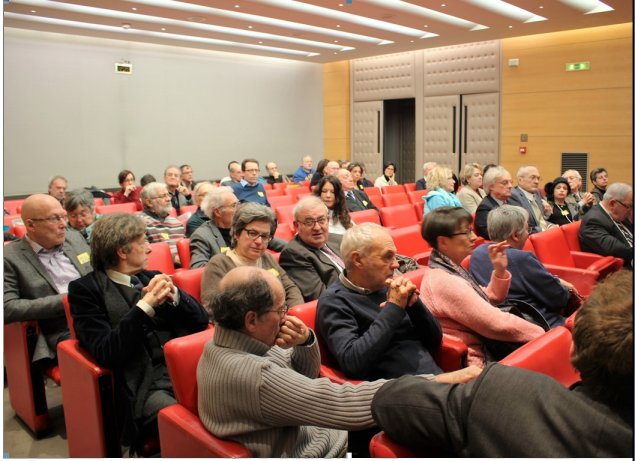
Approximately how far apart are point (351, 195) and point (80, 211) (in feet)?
11.3

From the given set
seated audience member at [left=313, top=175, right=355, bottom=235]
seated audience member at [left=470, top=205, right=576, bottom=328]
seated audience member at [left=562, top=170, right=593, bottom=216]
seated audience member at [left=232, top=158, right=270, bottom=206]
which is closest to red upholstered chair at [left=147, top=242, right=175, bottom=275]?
seated audience member at [left=313, top=175, right=355, bottom=235]

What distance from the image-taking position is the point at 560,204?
20.9 ft

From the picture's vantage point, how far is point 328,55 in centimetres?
1330

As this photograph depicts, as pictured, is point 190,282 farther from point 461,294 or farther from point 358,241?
point 461,294

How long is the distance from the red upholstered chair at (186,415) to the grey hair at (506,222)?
1.91m

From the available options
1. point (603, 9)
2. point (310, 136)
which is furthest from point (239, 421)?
point (310, 136)

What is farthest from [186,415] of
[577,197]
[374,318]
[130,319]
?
[577,197]

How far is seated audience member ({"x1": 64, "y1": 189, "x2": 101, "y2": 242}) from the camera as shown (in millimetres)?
3941

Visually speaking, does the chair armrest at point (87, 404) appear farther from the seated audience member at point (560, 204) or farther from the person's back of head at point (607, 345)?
the seated audience member at point (560, 204)

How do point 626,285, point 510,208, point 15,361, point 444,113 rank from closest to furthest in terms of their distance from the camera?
point 626,285 < point 15,361 < point 510,208 < point 444,113

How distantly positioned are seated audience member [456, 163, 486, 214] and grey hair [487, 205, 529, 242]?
2.88 metres

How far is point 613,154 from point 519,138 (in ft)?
6.24

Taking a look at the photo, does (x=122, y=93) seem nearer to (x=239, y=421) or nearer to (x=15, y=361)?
(x=15, y=361)

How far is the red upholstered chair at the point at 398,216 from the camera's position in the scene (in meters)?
5.43
